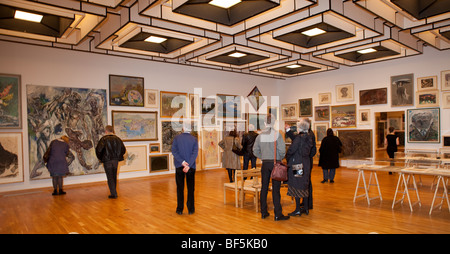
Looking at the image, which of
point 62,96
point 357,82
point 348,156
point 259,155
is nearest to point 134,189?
point 62,96

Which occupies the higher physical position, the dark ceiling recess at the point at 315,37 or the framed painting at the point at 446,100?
the dark ceiling recess at the point at 315,37

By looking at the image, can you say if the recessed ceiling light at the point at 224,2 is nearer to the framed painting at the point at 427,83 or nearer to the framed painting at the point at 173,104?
the framed painting at the point at 173,104

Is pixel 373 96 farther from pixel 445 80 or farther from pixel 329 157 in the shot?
pixel 329 157

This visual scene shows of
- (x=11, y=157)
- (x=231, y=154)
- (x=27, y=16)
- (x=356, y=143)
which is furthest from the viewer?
(x=356, y=143)

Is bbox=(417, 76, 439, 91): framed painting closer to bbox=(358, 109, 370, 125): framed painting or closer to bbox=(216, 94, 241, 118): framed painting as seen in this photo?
bbox=(358, 109, 370, 125): framed painting

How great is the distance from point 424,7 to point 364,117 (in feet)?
22.4

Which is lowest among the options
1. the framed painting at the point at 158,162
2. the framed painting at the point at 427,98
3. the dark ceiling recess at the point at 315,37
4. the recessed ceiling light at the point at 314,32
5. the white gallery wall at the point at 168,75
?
the framed painting at the point at 158,162

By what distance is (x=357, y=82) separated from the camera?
43.0 ft

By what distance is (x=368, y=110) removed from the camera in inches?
501

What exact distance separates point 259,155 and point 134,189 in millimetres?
5037

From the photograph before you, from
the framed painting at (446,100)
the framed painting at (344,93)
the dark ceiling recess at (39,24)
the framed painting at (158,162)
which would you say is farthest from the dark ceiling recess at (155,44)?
the framed painting at (446,100)

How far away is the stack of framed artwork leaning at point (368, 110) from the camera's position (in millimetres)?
11000

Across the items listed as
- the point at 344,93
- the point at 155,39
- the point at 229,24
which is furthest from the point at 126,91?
the point at 344,93

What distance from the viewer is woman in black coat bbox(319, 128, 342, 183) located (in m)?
9.59
